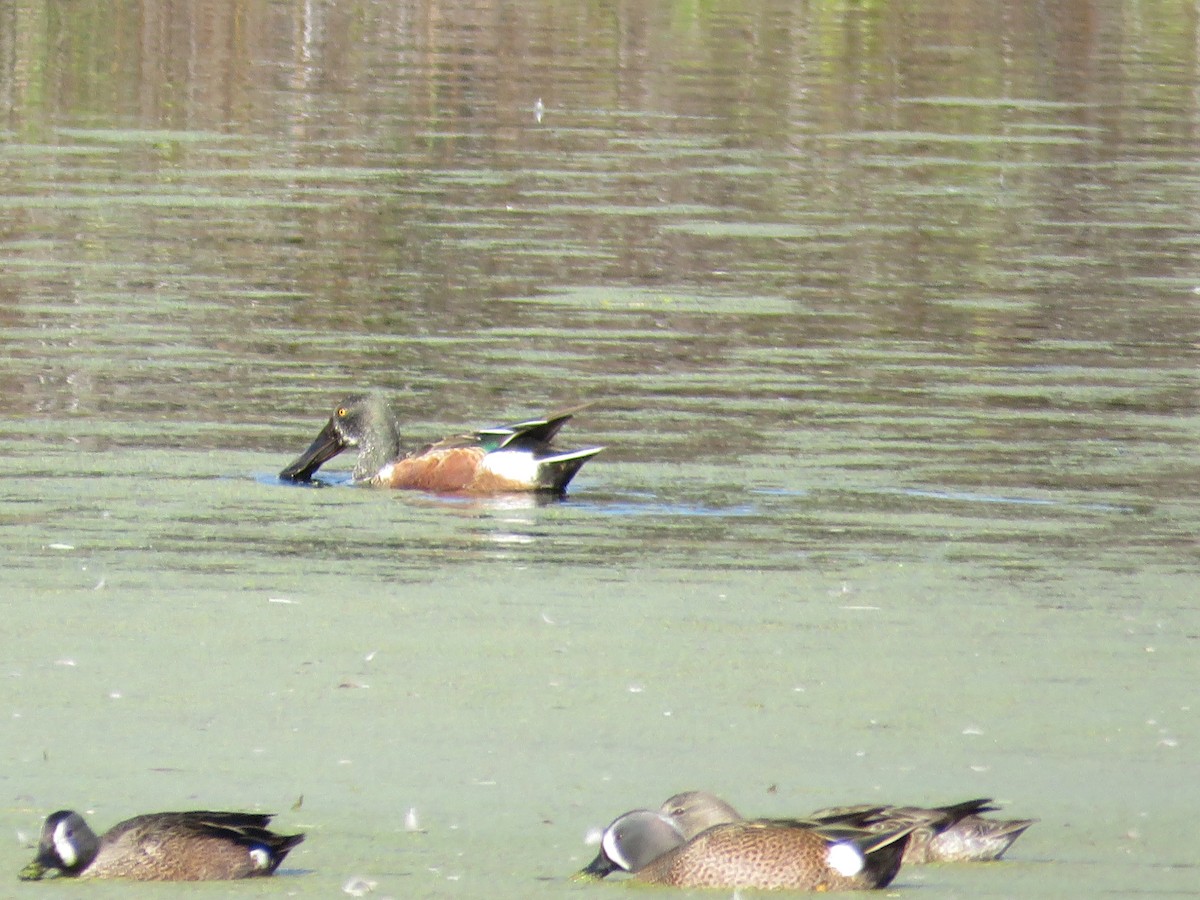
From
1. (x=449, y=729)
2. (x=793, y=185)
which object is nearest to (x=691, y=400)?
(x=449, y=729)

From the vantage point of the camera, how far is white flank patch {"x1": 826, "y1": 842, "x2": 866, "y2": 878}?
6.57 meters

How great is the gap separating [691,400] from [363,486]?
206 centimetres

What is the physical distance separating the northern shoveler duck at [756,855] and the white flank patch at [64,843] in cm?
126

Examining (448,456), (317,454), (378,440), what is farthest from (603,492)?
(317,454)

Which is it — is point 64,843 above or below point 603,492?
above

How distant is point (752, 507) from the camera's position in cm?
1148

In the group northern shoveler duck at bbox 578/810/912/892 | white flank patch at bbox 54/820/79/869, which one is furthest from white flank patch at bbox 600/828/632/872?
white flank patch at bbox 54/820/79/869

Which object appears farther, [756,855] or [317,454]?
[317,454]

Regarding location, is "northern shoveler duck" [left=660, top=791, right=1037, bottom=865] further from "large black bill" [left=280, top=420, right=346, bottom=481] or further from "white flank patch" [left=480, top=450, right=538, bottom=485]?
"large black bill" [left=280, top=420, right=346, bottom=481]

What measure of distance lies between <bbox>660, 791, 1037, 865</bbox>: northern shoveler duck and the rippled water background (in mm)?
102

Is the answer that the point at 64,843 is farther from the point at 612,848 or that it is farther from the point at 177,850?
the point at 612,848

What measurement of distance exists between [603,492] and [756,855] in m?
5.35

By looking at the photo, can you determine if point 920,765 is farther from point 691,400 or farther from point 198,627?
point 691,400

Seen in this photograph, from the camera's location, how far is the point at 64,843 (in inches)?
263
